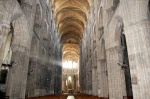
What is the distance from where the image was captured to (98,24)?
16344 mm

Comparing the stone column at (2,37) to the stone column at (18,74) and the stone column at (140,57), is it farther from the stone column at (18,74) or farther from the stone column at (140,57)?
the stone column at (140,57)

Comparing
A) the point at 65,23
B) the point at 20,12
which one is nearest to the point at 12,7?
the point at 20,12

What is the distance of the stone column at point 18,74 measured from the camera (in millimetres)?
9319

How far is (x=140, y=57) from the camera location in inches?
262

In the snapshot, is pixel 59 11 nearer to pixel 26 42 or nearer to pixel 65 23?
pixel 65 23

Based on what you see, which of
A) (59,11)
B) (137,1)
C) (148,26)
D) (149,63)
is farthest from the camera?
(59,11)

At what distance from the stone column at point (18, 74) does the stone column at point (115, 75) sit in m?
6.76

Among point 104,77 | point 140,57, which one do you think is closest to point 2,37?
Answer: point 140,57

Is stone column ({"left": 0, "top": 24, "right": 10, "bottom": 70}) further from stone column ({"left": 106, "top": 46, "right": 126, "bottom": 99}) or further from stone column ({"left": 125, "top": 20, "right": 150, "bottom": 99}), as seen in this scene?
stone column ({"left": 106, "top": 46, "right": 126, "bottom": 99})

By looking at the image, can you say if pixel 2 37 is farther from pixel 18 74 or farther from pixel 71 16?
pixel 71 16

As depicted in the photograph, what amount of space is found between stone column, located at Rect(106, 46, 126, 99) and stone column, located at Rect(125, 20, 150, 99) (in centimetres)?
288

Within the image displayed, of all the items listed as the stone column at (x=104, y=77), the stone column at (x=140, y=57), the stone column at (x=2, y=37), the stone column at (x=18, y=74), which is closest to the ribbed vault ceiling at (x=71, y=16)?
the stone column at (x=104, y=77)

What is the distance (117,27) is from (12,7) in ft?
24.7

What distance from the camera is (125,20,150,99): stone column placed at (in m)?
6.30
